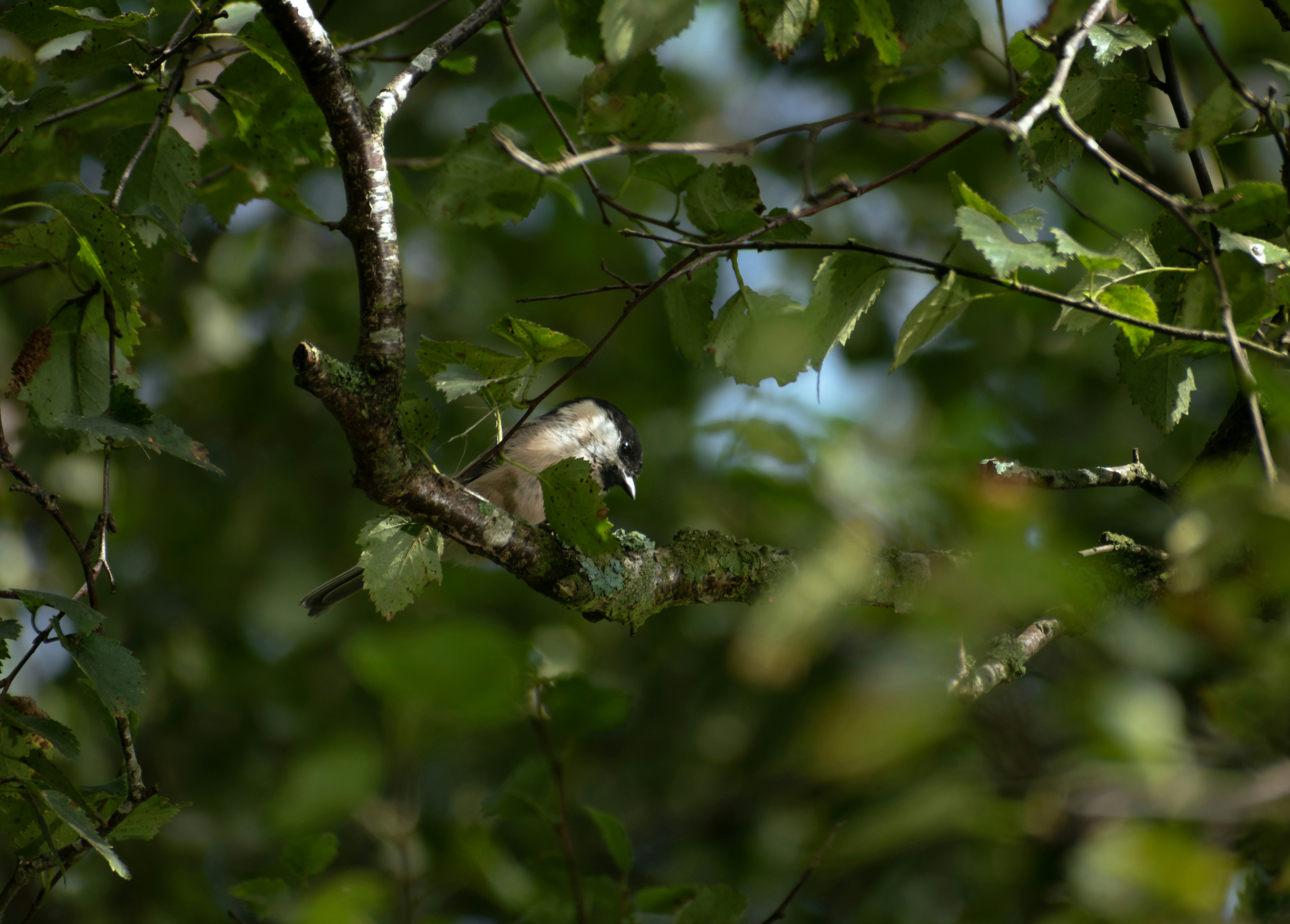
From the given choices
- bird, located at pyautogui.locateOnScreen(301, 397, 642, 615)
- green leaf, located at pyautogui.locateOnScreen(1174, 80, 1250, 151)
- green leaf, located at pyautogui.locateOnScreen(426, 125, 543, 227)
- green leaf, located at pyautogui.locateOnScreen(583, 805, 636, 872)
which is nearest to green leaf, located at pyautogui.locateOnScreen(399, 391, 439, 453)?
green leaf, located at pyautogui.locateOnScreen(426, 125, 543, 227)

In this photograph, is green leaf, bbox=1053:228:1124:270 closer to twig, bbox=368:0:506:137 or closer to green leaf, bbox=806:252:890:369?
green leaf, bbox=806:252:890:369

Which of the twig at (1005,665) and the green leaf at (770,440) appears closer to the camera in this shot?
the green leaf at (770,440)

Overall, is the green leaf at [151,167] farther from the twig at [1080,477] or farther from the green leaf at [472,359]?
the twig at [1080,477]

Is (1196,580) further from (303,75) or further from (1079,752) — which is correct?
(303,75)

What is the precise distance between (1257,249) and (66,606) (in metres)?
2.11

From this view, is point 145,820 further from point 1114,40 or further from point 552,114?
point 1114,40

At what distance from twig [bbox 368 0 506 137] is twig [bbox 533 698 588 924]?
4.42ft

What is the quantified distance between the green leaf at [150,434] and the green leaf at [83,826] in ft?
1.97

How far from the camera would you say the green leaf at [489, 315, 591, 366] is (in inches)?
69.3

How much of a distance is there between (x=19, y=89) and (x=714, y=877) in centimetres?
414

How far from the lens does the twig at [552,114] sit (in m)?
1.78

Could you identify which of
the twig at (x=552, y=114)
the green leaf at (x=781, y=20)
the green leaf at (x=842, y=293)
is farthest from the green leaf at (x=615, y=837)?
the green leaf at (x=781, y=20)

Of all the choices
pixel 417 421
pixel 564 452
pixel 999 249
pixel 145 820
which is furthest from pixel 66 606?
pixel 564 452

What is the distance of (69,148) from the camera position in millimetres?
2496
